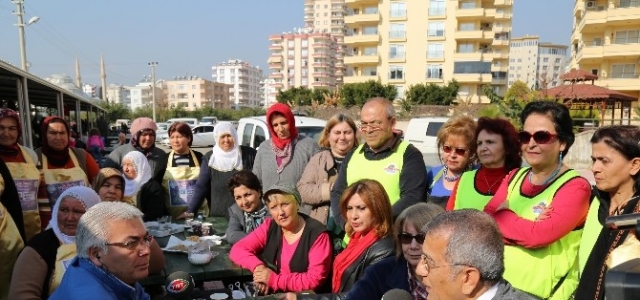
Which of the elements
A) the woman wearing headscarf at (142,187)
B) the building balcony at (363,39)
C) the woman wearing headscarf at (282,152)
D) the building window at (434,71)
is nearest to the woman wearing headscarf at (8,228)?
the woman wearing headscarf at (142,187)

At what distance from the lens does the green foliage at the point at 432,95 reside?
123ft

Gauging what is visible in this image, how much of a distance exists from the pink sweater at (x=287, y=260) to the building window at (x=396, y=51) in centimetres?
4629

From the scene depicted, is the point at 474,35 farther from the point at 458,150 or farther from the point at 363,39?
the point at 458,150

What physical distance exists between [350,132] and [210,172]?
1.62 meters

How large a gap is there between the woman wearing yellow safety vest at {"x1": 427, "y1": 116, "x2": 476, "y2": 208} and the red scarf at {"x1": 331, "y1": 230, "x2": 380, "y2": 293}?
750 mm

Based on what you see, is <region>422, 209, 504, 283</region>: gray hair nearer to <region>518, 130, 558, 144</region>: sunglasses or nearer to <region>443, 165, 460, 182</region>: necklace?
<region>518, 130, 558, 144</region>: sunglasses

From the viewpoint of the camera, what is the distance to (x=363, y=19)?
47938 millimetres

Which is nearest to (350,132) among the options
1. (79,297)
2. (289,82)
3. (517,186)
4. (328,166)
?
(328,166)

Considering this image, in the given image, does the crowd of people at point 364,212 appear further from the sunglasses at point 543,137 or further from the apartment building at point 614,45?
the apartment building at point 614,45

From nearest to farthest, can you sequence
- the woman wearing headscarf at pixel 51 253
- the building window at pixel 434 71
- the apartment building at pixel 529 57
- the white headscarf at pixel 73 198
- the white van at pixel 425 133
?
the woman wearing headscarf at pixel 51 253, the white headscarf at pixel 73 198, the white van at pixel 425 133, the building window at pixel 434 71, the apartment building at pixel 529 57

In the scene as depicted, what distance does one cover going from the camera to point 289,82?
348 feet

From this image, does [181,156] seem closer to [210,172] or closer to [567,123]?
[210,172]

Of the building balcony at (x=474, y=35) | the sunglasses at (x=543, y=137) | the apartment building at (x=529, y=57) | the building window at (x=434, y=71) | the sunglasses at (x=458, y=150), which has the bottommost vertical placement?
the sunglasses at (x=458, y=150)

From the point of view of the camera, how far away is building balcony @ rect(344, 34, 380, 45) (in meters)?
47.7
